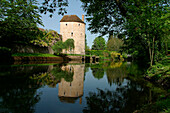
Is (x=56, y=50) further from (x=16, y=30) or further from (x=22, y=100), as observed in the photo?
(x=22, y=100)

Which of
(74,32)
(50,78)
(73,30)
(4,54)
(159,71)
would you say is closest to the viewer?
(159,71)

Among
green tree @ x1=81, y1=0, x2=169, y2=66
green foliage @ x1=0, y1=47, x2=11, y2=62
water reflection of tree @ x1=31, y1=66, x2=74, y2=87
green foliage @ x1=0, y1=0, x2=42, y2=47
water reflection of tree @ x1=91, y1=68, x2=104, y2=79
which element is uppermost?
green foliage @ x1=0, y1=0, x2=42, y2=47

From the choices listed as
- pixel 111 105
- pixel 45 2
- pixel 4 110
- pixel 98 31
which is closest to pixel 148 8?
pixel 98 31

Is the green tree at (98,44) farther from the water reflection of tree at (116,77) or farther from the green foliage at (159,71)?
the green foliage at (159,71)

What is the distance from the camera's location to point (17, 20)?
19.0 metres

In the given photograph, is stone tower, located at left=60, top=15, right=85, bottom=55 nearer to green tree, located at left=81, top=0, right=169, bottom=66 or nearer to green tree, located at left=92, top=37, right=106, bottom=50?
green tree, located at left=92, top=37, right=106, bottom=50

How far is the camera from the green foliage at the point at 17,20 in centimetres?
1825

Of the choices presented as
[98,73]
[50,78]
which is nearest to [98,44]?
[98,73]

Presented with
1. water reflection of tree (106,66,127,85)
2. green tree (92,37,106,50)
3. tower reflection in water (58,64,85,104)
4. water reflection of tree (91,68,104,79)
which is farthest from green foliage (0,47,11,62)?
green tree (92,37,106,50)

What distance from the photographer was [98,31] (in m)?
8.33

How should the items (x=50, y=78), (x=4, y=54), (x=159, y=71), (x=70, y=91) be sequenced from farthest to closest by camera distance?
(x=4, y=54) < (x=50, y=78) < (x=159, y=71) < (x=70, y=91)

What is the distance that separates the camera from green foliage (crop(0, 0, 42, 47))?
18.2m

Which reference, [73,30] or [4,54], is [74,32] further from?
[4,54]

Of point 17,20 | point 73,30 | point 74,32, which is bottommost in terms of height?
point 17,20
